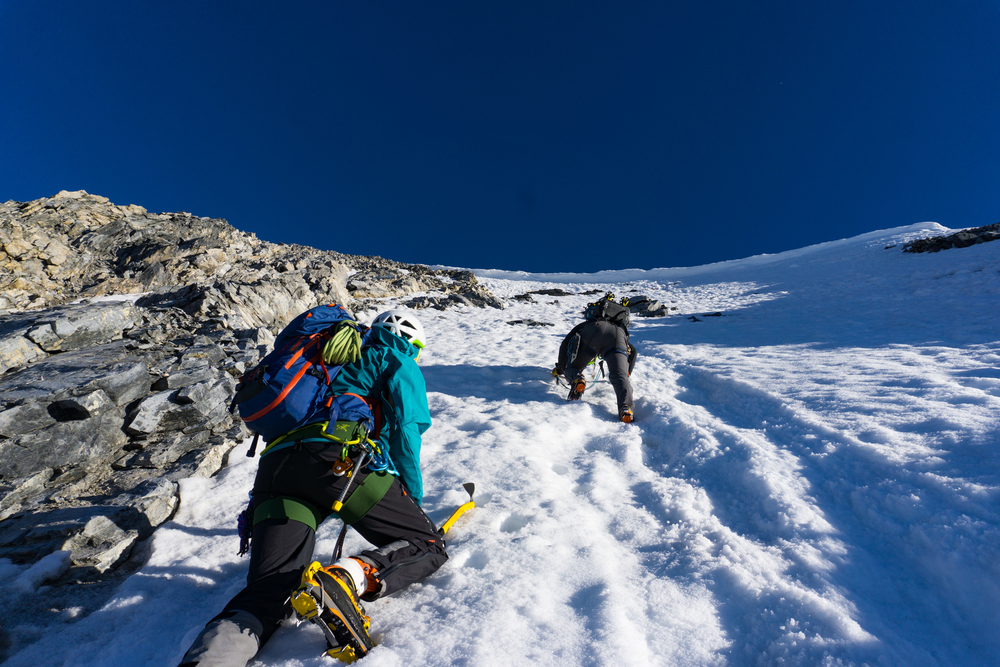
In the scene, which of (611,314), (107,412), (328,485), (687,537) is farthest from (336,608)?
(611,314)

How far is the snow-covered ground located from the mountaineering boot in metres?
0.21

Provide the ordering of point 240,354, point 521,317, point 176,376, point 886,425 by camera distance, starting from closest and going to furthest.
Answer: point 886,425 < point 176,376 < point 240,354 < point 521,317

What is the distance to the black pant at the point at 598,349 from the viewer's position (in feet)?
21.2

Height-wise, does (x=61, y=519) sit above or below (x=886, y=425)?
above

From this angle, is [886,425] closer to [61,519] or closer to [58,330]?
[61,519]

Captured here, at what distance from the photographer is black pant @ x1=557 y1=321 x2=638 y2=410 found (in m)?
6.46

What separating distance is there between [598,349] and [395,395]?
4647mm

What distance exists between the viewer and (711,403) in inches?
251

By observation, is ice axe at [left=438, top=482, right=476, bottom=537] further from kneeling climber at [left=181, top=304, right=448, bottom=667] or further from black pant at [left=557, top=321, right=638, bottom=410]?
black pant at [left=557, top=321, right=638, bottom=410]

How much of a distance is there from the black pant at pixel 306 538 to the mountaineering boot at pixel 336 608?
0.67ft

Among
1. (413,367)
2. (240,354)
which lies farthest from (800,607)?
(240,354)

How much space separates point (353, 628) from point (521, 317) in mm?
15675

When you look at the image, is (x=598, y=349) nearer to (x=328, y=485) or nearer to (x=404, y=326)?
(x=404, y=326)

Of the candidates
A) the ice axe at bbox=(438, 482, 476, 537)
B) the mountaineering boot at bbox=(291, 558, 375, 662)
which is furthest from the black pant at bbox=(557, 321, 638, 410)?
the mountaineering boot at bbox=(291, 558, 375, 662)
